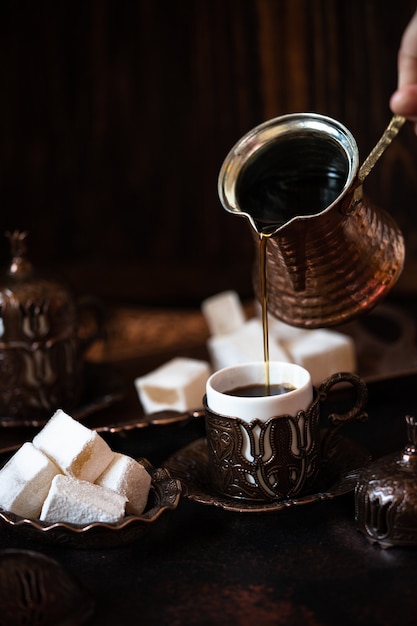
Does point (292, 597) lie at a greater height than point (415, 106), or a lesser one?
lesser

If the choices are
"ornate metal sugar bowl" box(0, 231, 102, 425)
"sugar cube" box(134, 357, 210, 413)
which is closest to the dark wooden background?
"sugar cube" box(134, 357, 210, 413)

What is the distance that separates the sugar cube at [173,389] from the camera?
157 cm

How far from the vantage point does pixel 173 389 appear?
1.56m

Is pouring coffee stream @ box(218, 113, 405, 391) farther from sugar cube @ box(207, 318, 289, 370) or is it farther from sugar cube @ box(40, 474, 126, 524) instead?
sugar cube @ box(207, 318, 289, 370)

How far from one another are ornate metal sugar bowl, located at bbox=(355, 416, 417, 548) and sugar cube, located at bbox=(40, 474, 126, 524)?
0.93ft

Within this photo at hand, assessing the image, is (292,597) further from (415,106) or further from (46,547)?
(415,106)

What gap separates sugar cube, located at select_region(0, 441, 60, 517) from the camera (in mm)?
1062

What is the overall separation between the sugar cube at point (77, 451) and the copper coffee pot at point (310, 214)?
0.34 meters

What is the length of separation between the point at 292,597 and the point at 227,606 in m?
0.07

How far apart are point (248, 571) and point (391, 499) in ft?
0.59

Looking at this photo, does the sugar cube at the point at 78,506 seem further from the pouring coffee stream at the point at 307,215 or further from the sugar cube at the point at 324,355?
the sugar cube at the point at 324,355

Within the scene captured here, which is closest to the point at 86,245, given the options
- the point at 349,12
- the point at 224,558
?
the point at 349,12

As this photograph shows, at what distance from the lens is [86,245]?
289 cm

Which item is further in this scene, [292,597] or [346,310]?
[346,310]
